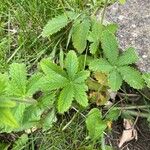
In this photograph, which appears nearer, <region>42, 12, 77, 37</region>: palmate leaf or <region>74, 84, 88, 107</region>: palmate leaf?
<region>74, 84, 88, 107</region>: palmate leaf

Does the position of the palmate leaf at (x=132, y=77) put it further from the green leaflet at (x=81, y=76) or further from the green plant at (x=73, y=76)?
the green leaflet at (x=81, y=76)

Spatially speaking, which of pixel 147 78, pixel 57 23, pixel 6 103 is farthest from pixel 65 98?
pixel 6 103

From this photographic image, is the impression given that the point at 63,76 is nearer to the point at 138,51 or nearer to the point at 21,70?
the point at 21,70

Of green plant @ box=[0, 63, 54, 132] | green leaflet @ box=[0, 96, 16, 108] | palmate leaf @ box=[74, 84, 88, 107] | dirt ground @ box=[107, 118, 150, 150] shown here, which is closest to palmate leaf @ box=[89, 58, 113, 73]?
palmate leaf @ box=[74, 84, 88, 107]

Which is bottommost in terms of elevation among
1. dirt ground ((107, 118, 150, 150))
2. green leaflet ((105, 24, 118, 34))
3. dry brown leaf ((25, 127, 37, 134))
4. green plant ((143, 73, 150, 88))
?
dirt ground ((107, 118, 150, 150))

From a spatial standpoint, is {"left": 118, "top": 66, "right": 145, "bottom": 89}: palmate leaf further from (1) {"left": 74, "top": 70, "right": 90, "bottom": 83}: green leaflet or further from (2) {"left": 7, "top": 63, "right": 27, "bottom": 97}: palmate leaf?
(2) {"left": 7, "top": 63, "right": 27, "bottom": 97}: palmate leaf

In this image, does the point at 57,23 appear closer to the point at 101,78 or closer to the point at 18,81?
the point at 101,78

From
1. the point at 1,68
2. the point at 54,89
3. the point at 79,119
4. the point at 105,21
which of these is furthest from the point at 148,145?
the point at 1,68
